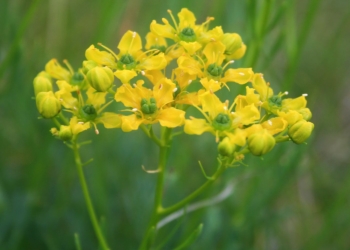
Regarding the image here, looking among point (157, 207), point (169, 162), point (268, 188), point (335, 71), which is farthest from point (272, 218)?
point (335, 71)

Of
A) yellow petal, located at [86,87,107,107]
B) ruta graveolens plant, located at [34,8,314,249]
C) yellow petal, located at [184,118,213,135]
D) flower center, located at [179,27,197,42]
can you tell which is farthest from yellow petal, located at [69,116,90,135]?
flower center, located at [179,27,197,42]

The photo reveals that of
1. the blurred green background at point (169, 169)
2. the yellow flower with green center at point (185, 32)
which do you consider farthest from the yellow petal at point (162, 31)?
the blurred green background at point (169, 169)

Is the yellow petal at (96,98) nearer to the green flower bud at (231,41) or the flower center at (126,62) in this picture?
the flower center at (126,62)

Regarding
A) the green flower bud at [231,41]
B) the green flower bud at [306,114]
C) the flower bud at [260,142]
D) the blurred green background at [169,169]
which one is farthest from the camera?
the blurred green background at [169,169]

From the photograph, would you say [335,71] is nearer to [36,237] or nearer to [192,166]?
[192,166]

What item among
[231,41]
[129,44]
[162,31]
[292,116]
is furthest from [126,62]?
[292,116]

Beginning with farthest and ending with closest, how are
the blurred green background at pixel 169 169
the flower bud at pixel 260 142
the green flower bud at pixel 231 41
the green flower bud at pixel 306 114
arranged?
the blurred green background at pixel 169 169
the green flower bud at pixel 231 41
the green flower bud at pixel 306 114
the flower bud at pixel 260 142

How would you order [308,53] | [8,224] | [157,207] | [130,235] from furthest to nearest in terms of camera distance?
[308,53] < [130,235] < [8,224] < [157,207]

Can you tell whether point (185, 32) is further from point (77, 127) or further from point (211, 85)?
point (77, 127)
